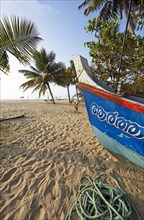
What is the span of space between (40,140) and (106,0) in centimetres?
975

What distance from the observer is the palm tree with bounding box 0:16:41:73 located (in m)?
→ 2.90

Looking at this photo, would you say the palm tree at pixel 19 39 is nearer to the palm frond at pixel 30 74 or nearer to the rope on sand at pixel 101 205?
the rope on sand at pixel 101 205

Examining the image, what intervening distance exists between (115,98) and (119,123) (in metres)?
0.43

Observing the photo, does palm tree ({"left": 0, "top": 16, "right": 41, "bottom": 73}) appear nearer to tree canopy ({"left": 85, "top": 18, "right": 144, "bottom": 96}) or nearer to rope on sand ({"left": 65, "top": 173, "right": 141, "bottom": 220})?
tree canopy ({"left": 85, "top": 18, "right": 144, "bottom": 96})

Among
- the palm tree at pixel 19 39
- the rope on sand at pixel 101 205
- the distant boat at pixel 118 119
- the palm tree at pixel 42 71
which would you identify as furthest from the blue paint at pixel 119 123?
the palm tree at pixel 42 71

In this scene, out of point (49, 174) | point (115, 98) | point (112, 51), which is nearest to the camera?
point (115, 98)

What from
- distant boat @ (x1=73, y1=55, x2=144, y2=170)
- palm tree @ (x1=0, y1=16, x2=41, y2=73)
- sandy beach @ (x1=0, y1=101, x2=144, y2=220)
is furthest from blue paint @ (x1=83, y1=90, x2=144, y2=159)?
palm tree @ (x1=0, y1=16, x2=41, y2=73)

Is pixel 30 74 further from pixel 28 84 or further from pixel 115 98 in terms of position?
pixel 115 98

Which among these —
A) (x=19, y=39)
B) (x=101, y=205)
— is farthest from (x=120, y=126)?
(x=19, y=39)

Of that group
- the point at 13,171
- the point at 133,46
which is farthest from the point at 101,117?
the point at 133,46

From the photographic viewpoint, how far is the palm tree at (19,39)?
2904 millimetres

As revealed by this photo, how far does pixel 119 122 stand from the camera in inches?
81.2

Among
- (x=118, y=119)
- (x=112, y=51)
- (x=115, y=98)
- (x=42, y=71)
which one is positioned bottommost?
(x=118, y=119)

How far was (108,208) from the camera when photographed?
4.79 feet
